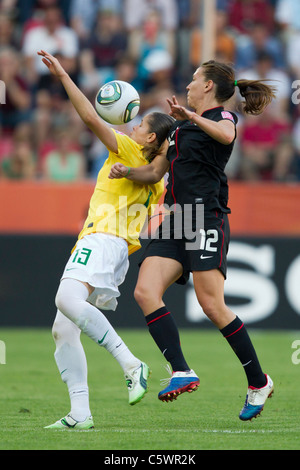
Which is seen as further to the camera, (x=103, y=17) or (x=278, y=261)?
(x=103, y=17)

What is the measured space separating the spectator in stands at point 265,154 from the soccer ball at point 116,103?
7078 millimetres

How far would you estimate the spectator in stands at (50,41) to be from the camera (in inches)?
544

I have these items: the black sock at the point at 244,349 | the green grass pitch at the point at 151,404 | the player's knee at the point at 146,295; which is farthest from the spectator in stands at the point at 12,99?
the black sock at the point at 244,349

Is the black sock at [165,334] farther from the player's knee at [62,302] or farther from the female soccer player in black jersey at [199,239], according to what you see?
the player's knee at [62,302]

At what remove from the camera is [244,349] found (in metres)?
5.73

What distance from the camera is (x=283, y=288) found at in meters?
11.5

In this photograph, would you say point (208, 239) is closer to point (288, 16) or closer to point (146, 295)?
point (146, 295)

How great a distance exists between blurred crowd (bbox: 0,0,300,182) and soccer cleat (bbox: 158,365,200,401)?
7.35m

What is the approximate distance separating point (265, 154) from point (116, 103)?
7270 mm

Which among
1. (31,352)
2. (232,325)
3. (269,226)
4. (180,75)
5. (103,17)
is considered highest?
(103,17)
